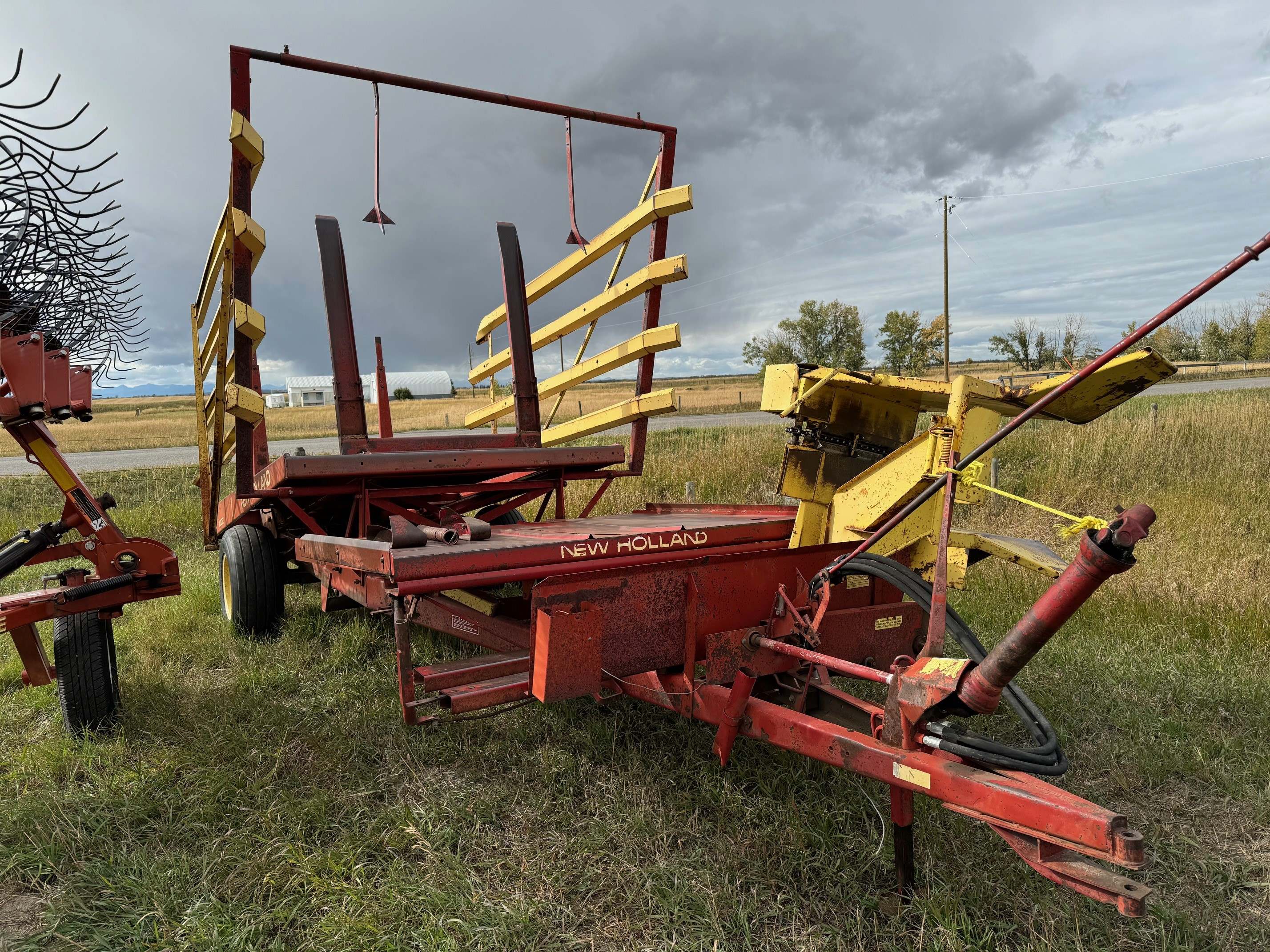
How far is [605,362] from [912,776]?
3.52 meters

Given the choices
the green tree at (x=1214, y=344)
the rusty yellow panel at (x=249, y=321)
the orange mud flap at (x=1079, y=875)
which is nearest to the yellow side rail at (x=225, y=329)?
the rusty yellow panel at (x=249, y=321)

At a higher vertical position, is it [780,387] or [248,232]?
[248,232]

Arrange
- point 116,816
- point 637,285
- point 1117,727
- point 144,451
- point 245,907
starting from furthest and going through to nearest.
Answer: point 144,451 < point 637,285 < point 1117,727 < point 116,816 < point 245,907

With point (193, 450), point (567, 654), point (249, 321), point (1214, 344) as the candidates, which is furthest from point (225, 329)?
point (1214, 344)

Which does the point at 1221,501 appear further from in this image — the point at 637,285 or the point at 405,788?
the point at 405,788

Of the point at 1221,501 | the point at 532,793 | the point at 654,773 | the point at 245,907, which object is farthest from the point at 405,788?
the point at 1221,501

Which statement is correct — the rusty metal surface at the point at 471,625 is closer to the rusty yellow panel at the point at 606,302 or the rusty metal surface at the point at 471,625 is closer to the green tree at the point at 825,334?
the rusty yellow panel at the point at 606,302

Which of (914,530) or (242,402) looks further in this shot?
(242,402)

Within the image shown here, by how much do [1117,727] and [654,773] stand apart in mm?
2171

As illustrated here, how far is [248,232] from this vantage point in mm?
3596

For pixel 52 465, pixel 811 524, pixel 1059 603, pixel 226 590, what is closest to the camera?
pixel 1059 603

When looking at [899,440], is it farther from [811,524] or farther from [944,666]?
[944,666]

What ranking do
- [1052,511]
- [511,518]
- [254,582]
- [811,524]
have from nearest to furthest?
[1052,511], [811,524], [254,582], [511,518]

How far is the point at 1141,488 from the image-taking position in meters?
8.94
